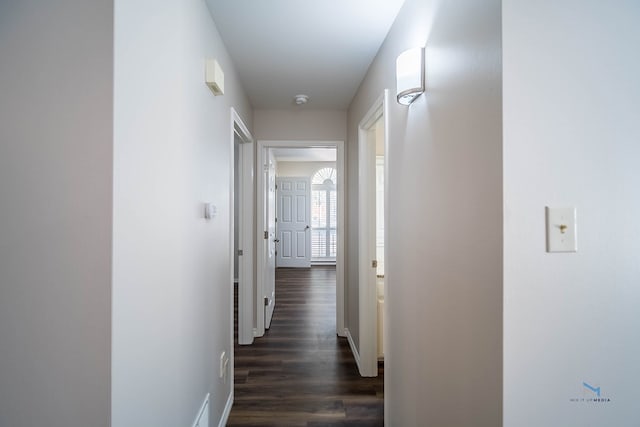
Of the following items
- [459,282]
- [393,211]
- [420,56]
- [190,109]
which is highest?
[420,56]

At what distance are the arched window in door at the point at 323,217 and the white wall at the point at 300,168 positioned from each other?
0.13m

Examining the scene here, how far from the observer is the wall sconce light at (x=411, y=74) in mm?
1211

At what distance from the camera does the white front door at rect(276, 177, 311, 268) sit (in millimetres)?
6754

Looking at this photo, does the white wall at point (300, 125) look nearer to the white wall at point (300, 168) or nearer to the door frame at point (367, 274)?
the door frame at point (367, 274)

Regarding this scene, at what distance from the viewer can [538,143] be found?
2.41ft

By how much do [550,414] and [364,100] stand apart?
2.15 metres

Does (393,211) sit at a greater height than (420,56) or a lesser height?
lesser

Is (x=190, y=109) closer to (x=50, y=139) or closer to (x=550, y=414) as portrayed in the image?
(x=50, y=139)

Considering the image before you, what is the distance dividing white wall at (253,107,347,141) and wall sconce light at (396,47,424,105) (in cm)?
181

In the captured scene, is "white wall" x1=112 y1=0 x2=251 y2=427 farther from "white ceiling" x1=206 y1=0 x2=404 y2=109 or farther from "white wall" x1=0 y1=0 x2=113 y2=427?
"white ceiling" x1=206 y1=0 x2=404 y2=109

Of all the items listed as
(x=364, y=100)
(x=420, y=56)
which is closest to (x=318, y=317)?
(x=364, y=100)

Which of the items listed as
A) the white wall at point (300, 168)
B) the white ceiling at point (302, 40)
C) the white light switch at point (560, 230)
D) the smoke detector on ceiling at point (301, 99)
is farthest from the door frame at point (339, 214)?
the white wall at point (300, 168)

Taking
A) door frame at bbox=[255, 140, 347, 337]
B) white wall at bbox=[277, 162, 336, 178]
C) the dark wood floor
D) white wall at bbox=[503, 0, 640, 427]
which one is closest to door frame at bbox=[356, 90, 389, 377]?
the dark wood floor

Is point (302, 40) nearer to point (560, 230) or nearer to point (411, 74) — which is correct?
point (411, 74)
